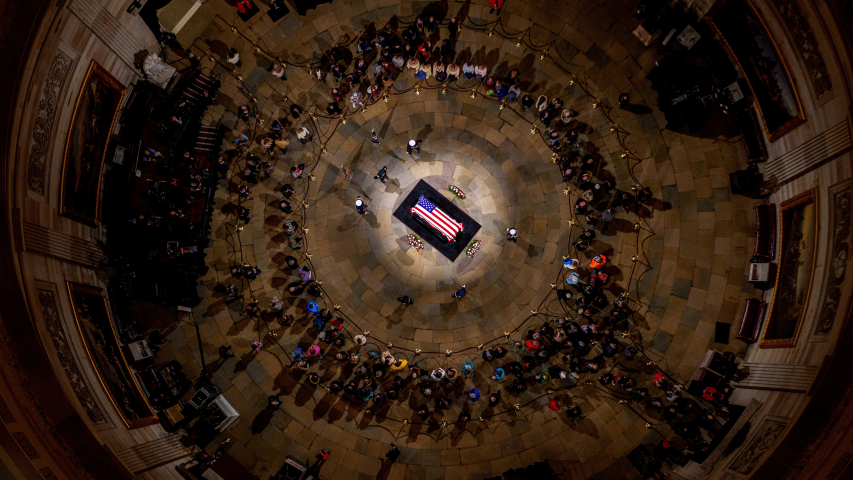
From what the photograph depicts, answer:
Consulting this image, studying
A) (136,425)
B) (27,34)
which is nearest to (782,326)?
(136,425)

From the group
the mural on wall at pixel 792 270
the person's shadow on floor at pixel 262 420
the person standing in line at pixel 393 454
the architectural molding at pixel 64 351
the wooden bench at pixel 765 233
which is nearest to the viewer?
the architectural molding at pixel 64 351

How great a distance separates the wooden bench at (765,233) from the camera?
62.7 feet

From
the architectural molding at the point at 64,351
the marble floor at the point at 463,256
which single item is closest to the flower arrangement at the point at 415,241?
the marble floor at the point at 463,256

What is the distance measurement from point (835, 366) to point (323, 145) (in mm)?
23296

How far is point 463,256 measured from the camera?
22234 mm

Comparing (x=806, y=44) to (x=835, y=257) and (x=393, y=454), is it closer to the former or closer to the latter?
(x=835, y=257)

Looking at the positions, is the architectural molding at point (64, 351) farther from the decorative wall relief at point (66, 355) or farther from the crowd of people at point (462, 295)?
the crowd of people at point (462, 295)

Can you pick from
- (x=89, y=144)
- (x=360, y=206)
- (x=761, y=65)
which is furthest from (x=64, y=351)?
(x=761, y=65)

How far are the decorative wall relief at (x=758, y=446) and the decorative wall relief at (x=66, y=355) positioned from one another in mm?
25227

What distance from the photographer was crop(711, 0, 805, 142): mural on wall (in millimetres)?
17547

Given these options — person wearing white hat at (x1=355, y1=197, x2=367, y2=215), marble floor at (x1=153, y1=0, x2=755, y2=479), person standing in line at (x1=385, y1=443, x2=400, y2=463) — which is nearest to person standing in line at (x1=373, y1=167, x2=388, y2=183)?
marble floor at (x1=153, y1=0, x2=755, y2=479)

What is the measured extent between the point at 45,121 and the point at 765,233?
30.4m

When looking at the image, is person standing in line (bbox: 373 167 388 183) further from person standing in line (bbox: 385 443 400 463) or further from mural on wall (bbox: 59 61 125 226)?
person standing in line (bbox: 385 443 400 463)

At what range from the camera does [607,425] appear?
2027 centimetres
